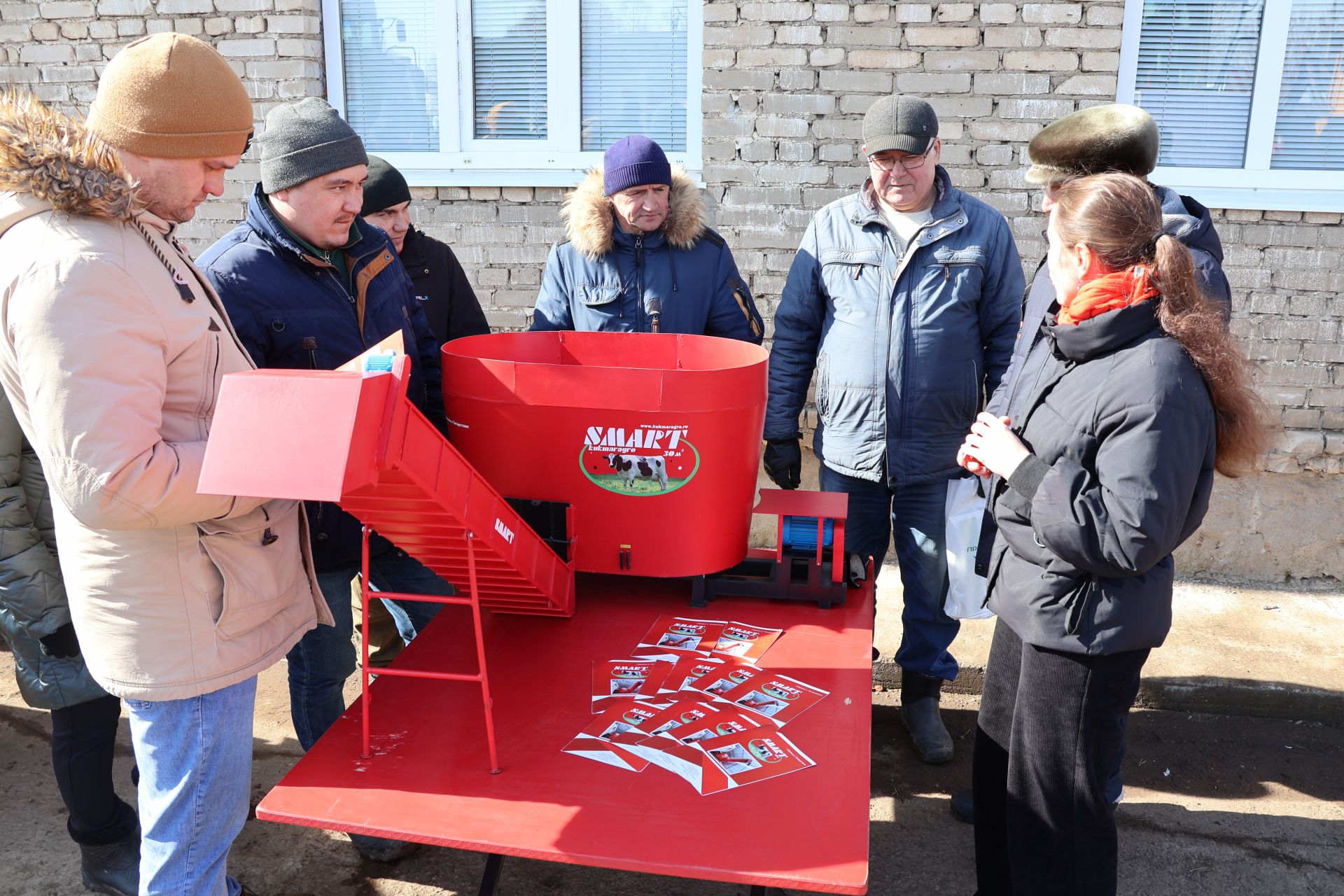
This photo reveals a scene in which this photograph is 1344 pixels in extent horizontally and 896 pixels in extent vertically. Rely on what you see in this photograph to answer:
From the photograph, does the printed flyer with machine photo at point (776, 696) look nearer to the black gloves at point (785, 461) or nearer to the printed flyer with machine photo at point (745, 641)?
the printed flyer with machine photo at point (745, 641)

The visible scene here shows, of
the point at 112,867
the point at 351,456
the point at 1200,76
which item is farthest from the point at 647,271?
the point at 1200,76

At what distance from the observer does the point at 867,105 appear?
428 centimetres

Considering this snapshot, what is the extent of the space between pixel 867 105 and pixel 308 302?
2854mm

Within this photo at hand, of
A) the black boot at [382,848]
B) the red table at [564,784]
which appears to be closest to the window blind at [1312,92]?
the red table at [564,784]

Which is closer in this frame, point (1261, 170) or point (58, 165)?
point (58, 165)

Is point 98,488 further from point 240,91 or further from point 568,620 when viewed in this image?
point 568,620

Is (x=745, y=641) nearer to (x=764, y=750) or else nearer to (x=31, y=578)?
(x=764, y=750)

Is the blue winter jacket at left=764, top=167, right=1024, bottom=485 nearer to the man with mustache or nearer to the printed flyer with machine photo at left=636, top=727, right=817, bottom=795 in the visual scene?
the man with mustache

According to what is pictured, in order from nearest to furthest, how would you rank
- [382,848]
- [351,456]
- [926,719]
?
[351,456] → [382,848] → [926,719]

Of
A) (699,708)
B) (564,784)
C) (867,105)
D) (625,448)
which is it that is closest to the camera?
(564,784)

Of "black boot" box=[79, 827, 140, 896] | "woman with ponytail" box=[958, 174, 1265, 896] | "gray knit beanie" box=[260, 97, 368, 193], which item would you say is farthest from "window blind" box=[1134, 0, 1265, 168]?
"black boot" box=[79, 827, 140, 896]

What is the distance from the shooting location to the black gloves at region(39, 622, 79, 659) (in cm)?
238

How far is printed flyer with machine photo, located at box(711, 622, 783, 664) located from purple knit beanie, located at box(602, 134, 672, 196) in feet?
5.01

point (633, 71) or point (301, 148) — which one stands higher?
point (633, 71)
